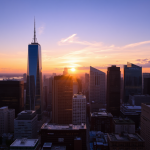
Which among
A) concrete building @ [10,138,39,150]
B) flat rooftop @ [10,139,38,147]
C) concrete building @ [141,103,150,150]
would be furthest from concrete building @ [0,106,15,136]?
concrete building @ [141,103,150,150]

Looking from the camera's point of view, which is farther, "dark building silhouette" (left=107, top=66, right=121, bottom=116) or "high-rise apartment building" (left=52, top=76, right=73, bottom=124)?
"dark building silhouette" (left=107, top=66, right=121, bottom=116)

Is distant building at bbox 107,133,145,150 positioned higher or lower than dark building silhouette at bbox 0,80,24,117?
lower

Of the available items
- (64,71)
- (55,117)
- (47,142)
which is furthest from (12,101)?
(47,142)

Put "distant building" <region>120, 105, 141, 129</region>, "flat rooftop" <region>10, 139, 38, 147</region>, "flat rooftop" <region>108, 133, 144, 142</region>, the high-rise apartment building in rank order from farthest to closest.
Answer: "distant building" <region>120, 105, 141, 129</region>
the high-rise apartment building
"flat rooftop" <region>108, 133, 144, 142</region>
"flat rooftop" <region>10, 139, 38, 147</region>

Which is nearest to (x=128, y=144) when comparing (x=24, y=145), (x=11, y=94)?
(x=24, y=145)

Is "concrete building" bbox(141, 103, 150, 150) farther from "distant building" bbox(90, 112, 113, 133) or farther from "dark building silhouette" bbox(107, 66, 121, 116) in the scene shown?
"dark building silhouette" bbox(107, 66, 121, 116)

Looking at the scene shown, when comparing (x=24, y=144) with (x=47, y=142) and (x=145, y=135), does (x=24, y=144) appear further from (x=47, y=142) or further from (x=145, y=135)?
(x=145, y=135)
